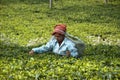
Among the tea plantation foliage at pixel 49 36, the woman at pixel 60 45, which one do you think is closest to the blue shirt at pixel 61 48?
the woman at pixel 60 45

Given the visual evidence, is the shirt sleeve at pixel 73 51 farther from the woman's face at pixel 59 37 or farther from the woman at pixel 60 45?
the woman's face at pixel 59 37

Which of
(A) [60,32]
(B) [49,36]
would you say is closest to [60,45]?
(A) [60,32]

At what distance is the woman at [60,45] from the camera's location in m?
10.3

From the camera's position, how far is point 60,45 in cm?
1070

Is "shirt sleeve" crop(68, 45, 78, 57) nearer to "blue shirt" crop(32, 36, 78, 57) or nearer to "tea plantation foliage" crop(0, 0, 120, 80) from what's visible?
"blue shirt" crop(32, 36, 78, 57)

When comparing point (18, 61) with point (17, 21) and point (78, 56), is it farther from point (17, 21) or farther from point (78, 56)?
point (17, 21)

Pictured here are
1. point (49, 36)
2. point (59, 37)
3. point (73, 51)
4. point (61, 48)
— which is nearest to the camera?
point (73, 51)

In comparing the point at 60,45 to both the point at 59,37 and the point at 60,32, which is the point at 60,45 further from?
the point at 60,32

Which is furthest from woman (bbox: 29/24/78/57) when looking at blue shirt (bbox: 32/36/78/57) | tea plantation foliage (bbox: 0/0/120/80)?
tea plantation foliage (bbox: 0/0/120/80)

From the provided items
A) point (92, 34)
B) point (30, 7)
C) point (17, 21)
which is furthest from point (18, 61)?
point (30, 7)

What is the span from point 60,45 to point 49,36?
334 inches

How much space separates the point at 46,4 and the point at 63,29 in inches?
1052

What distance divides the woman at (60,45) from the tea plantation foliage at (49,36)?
0.78 feet

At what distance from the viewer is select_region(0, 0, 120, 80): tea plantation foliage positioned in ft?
27.2
